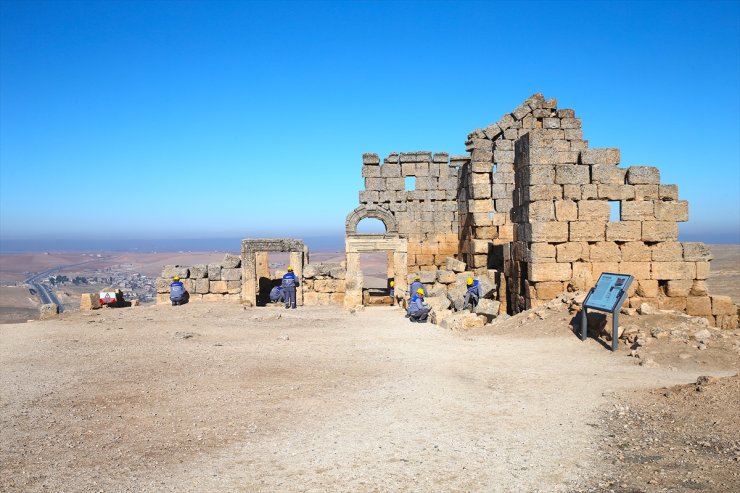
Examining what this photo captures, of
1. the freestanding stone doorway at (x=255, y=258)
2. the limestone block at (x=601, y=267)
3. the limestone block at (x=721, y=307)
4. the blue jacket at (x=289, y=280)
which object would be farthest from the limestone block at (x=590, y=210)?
the freestanding stone doorway at (x=255, y=258)

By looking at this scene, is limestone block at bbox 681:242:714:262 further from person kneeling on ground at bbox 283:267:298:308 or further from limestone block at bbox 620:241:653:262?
person kneeling on ground at bbox 283:267:298:308

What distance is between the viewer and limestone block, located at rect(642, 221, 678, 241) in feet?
39.8

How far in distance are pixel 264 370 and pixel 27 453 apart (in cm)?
357

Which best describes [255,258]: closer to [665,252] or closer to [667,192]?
[665,252]

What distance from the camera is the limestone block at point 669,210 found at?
12.1 meters

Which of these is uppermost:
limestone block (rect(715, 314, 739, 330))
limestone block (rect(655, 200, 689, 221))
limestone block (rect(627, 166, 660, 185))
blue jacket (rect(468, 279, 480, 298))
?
limestone block (rect(627, 166, 660, 185))

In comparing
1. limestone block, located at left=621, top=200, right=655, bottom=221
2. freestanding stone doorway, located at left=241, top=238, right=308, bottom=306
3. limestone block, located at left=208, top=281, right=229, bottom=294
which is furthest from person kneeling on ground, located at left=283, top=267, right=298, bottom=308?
limestone block, located at left=621, top=200, right=655, bottom=221

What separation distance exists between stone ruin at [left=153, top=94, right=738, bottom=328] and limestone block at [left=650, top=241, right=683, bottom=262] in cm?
2

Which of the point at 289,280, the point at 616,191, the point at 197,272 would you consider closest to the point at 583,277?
the point at 616,191

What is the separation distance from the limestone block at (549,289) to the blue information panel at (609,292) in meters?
2.59

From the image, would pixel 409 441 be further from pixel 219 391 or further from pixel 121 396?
pixel 121 396

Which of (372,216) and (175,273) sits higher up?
(372,216)

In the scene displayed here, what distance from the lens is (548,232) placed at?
12.0m

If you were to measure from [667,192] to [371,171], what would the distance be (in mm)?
11342
